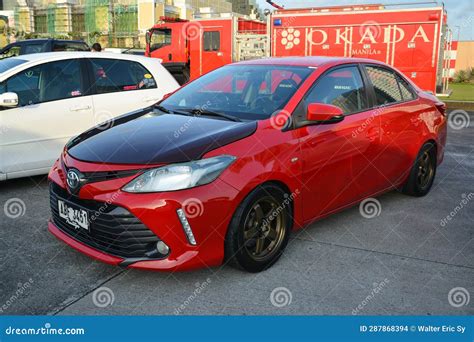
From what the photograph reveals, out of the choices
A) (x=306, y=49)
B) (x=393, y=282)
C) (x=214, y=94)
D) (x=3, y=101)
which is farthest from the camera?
(x=306, y=49)

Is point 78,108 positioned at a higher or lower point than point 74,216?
higher

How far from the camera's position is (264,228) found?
143 inches

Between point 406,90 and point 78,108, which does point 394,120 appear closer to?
point 406,90

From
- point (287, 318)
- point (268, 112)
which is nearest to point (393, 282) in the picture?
point (287, 318)

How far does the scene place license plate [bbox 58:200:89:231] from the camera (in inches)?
135

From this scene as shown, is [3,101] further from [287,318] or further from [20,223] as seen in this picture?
[287,318]

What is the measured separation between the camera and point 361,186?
15.1 ft

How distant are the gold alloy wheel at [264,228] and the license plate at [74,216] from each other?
1075 millimetres

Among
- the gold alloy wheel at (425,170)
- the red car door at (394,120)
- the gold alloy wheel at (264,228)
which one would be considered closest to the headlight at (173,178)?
the gold alloy wheel at (264,228)

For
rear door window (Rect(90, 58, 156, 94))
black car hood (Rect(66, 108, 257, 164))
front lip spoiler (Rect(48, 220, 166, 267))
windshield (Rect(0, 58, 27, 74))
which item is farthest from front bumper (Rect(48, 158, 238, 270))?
rear door window (Rect(90, 58, 156, 94))

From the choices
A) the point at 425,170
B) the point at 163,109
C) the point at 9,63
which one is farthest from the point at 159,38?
the point at 163,109

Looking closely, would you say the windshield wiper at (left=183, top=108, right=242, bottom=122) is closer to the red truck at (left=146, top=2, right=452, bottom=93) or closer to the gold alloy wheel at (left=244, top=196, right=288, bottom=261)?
the gold alloy wheel at (left=244, top=196, right=288, bottom=261)

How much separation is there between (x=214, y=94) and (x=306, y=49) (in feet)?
34.7

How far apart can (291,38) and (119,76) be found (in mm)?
9056
